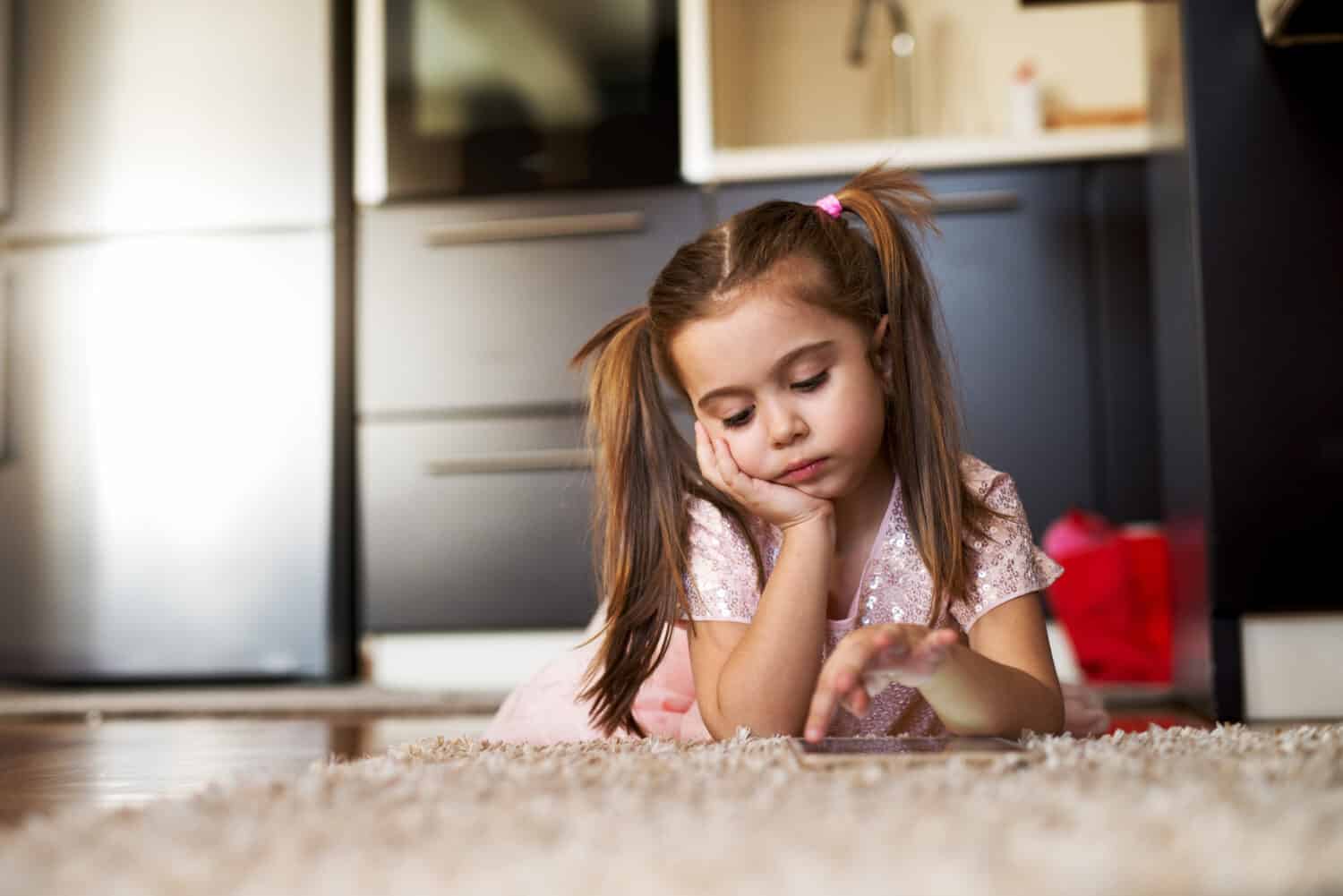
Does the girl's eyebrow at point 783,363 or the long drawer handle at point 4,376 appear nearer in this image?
the girl's eyebrow at point 783,363

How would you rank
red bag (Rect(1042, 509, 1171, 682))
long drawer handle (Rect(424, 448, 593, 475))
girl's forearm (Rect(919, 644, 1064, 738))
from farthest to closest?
1. long drawer handle (Rect(424, 448, 593, 475))
2. red bag (Rect(1042, 509, 1171, 682))
3. girl's forearm (Rect(919, 644, 1064, 738))

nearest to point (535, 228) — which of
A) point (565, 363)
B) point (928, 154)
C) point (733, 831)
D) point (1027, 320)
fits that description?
point (565, 363)

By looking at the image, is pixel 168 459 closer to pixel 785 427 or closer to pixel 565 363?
pixel 565 363

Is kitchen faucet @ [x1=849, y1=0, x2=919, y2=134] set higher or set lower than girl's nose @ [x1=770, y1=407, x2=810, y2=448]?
higher

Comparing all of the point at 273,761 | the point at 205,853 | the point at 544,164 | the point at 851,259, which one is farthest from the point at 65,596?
the point at 205,853

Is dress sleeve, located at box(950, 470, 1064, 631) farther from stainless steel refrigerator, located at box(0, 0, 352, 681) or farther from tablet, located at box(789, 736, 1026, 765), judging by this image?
stainless steel refrigerator, located at box(0, 0, 352, 681)

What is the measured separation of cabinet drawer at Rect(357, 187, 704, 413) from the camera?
1.96 m

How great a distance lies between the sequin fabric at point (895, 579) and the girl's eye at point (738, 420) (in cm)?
11

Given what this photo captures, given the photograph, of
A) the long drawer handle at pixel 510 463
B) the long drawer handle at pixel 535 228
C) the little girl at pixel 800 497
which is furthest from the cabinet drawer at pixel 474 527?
the little girl at pixel 800 497

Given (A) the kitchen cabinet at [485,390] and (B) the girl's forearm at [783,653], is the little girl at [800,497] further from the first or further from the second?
(A) the kitchen cabinet at [485,390]

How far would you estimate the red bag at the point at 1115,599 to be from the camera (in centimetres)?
172

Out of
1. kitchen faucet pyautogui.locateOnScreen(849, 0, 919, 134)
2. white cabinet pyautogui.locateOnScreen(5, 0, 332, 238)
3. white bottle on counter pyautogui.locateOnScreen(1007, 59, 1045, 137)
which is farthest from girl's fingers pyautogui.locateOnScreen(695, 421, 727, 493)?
kitchen faucet pyautogui.locateOnScreen(849, 0, 919, 134)

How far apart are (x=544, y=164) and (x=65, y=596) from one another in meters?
0.99

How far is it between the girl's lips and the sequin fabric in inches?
4.1
